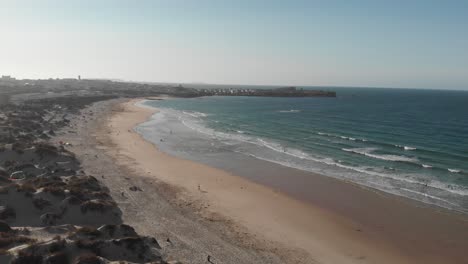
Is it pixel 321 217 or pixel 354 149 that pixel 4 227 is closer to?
pixel 321 217

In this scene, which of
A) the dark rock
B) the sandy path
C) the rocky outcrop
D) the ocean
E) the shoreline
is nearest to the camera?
the rocky outcrop

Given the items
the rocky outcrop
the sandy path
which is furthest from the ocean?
the rocky outcrop

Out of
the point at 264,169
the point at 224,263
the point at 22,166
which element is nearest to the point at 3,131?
the point at 22,166

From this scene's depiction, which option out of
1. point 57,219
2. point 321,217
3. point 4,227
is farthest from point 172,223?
point 321,217

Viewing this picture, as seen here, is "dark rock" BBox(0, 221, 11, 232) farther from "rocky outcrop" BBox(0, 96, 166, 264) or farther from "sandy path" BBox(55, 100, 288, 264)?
"sandy path" BBox(55, 100, 288, 264)

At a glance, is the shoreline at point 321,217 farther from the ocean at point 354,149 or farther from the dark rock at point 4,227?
the dark rock at point 4,227

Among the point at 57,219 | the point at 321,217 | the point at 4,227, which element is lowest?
the point at 321,217

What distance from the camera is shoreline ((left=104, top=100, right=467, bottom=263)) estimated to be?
17.8m

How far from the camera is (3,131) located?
3888cm

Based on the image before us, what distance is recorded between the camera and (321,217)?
22.2 m

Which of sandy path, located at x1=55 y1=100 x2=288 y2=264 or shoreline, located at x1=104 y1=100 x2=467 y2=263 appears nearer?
sandy path, located at x1=55 y1=100 x2=288 y2=264

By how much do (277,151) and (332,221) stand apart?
19.4 metres

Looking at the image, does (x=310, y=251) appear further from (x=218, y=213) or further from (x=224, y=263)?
(x=218, y=213)

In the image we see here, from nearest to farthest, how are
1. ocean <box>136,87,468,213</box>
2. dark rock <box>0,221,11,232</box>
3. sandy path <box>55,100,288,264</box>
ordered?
dark rock <box>0,221,11,232</box>
sandy path <box>55,100,288,264</box>
ocean <box>136,87,468,213</box>
